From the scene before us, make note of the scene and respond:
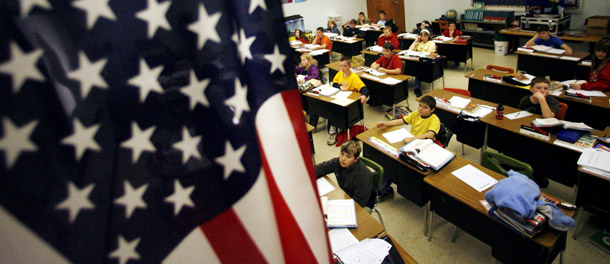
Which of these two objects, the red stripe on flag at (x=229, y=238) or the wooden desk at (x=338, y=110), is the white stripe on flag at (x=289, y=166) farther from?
the wooden desk at (x=338, y=110)

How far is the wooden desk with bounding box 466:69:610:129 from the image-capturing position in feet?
13.9

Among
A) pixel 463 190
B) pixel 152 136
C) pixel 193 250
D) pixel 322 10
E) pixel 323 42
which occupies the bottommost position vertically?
pixel 463 190

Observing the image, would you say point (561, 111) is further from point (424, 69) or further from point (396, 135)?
point (424, 69)

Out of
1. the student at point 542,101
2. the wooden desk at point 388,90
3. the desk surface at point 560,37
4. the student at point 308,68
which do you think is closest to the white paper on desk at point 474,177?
the student at point 542,101

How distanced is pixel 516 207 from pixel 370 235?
1.09 metres

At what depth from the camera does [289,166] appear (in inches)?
34.5

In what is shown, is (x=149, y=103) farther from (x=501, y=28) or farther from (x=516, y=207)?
(x=501, y=28)

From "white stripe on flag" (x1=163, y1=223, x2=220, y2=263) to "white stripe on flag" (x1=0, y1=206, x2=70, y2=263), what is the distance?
0.23 meters

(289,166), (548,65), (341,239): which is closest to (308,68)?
(341,239)

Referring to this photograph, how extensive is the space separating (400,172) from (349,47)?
6.73 meters

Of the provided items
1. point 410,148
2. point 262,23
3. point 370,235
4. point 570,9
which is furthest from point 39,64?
point 570,9

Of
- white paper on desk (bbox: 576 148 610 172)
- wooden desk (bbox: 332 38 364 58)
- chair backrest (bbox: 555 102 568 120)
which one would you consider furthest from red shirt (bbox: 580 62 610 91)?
wooden desk (bbox: 332 38 364 58)

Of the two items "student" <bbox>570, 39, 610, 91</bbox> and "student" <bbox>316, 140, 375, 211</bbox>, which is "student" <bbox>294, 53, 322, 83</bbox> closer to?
"student" <bbox>316, 140, 375, 211</bbox>

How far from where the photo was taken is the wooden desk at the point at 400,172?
351 centimetres
